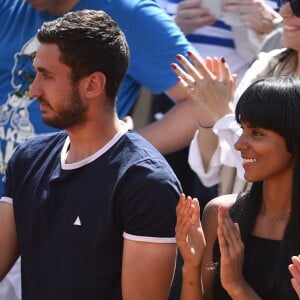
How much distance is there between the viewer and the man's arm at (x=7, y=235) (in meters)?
3.58

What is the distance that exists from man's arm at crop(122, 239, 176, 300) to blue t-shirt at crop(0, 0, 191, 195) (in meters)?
1.31

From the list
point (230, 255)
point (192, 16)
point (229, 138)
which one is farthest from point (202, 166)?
point (230, 255)

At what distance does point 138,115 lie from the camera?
4.77m

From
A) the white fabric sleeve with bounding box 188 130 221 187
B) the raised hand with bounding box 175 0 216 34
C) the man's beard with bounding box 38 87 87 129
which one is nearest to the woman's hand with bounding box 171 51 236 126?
the white fabric sleeve with bounding box 188 130 221 187

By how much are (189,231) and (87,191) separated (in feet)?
1.25

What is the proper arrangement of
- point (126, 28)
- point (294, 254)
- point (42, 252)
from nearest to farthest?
point (294, 254) → point (42, 252) → point (126, 28)

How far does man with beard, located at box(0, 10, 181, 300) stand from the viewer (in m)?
3.21

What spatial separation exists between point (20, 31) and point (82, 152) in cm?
137

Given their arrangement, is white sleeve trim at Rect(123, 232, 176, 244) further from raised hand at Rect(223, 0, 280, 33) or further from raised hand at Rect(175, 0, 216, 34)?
raised hand at Rect(175, 0, 216, 34)

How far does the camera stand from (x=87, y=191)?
332 cm

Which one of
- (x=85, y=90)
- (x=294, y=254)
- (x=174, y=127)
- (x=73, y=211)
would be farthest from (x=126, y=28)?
(x=294, y=254)

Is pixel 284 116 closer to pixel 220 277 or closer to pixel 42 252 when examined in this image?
pixel 220 277

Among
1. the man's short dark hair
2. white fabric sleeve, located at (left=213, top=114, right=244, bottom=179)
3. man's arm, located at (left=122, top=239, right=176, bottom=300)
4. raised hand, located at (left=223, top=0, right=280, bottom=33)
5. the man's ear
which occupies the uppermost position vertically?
the man's short dark hair

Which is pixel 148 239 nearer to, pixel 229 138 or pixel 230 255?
pixel 230 255
